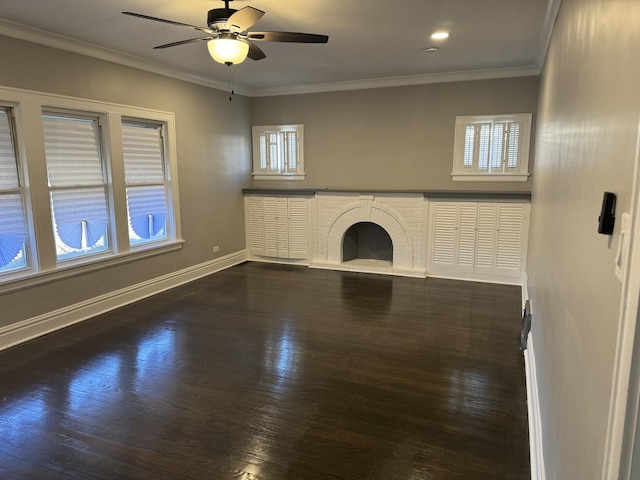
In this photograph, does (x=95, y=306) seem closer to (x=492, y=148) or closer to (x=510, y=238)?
(x=510, y=238)

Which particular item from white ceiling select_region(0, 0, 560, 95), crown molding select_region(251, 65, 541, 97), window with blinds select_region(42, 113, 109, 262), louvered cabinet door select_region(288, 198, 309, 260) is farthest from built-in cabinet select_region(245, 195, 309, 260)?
window with blinds select_region(42, 113, 109, 262)

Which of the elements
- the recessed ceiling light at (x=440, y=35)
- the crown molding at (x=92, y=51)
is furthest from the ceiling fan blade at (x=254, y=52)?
the crown molding at (x=92, y=51)

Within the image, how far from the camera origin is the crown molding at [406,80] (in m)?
5.32

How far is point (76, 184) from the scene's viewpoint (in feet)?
13.6

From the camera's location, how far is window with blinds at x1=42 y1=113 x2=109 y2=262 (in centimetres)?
397

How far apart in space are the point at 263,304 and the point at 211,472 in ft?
8.47

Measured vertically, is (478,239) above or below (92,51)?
below

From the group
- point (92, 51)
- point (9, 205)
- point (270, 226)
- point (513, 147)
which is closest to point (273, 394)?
point (9, 205)

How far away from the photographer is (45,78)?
12.4 ft

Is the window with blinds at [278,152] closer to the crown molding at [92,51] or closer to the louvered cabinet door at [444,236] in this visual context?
the crown molding at [92,51]

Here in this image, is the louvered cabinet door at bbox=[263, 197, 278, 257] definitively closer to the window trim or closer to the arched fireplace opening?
the arched fireplace opening

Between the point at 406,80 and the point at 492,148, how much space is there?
1469mm

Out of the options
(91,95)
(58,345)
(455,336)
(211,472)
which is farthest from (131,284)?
(455,336)

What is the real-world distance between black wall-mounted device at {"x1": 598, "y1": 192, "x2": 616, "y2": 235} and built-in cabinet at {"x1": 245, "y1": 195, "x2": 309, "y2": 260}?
5.53m
